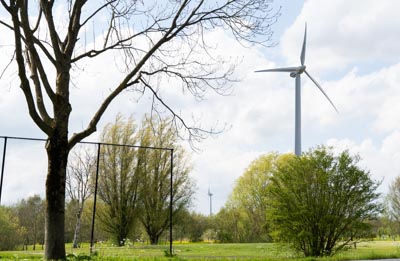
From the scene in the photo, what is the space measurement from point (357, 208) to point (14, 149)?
10.9 metres

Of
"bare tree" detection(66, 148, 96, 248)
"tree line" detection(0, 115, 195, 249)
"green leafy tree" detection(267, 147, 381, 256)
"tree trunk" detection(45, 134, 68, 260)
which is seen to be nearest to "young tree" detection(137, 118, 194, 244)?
"tree line" detection(0, 115, 195, 249)

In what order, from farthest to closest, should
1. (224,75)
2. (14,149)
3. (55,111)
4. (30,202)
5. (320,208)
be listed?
(30,202) < (320,208) < (14,149) < (224,75) < (55,111)

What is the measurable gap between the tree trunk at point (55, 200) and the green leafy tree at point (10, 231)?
387 inches

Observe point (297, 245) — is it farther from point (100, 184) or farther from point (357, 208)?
point (100, 184)

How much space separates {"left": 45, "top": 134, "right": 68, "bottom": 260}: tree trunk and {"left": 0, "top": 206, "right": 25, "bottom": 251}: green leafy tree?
9.83 meters

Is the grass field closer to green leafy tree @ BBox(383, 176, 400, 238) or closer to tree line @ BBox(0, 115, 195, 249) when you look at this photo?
tree line @ BBox(0, 115, 195, 249)

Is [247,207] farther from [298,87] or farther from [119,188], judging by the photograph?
[119,188]

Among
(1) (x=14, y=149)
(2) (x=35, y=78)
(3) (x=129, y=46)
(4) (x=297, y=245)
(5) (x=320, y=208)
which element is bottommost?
(4) (x=297, y=245)

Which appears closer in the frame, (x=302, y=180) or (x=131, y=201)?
(x=302, y=180)

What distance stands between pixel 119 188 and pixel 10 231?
10153mm

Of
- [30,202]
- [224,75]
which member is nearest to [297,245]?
[224,75]

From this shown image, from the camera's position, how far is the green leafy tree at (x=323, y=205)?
14930mm

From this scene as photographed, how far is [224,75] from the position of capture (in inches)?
457

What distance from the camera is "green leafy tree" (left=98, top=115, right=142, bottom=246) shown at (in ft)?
97.7
